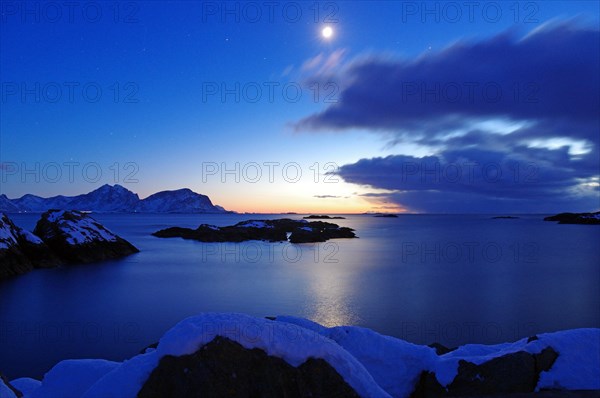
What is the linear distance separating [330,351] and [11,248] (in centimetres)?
3163

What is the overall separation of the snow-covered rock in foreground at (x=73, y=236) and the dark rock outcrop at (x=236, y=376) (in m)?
34.4

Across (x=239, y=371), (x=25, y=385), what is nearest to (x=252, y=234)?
(x=25, y=385)

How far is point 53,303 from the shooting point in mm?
21234

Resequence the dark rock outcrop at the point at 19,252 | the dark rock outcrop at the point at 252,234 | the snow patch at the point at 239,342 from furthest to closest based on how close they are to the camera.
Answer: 1. the dark rock outcrop at the point at 252,234
2. the dark rock outcrop at the point at 19,252
3. the snow patch at the point at 239,342

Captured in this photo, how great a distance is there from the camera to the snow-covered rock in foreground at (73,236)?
3369 cm

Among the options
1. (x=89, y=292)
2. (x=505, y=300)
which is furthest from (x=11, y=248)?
(x=505, y=300)

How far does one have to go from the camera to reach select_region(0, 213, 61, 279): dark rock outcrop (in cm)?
2691

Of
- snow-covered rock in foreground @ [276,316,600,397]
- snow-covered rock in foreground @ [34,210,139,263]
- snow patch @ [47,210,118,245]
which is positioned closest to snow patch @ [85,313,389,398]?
snow-covered rock in foreground @ [276,316,600,397]

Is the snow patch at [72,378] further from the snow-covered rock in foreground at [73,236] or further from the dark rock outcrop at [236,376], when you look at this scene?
the snow-covered rock in foreground at [73,236]

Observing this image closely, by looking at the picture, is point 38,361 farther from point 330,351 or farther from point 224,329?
point 330,351

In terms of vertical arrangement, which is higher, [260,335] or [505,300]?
[260,335]

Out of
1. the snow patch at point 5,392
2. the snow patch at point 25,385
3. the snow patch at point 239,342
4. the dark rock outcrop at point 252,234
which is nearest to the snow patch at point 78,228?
the dark rock outcrop at point 252,234

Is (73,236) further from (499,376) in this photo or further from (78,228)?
(499,376)

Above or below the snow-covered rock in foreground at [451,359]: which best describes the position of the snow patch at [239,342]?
above
